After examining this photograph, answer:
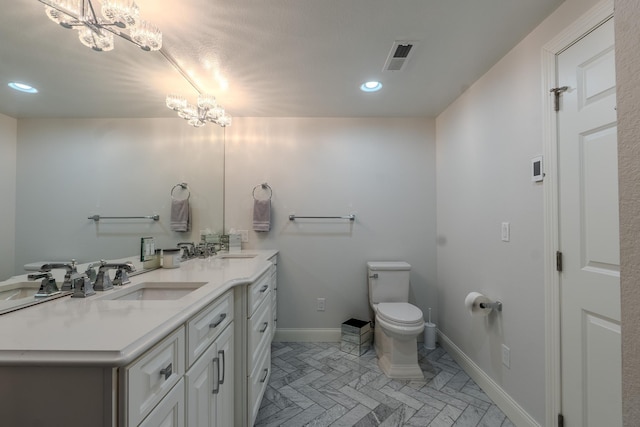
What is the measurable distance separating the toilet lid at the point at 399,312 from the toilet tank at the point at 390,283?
111 mm

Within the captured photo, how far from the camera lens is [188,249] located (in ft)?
6.36

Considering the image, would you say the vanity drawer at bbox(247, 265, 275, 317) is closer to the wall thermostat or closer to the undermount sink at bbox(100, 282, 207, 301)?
the undermount sink at bbox(100, 282, 207, 301)

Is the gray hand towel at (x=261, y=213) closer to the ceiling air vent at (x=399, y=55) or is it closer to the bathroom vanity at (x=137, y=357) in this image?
the bathroom vanity at (x=137, y=357)

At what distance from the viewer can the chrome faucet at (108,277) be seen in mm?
1092

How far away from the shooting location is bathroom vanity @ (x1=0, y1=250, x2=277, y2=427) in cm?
59

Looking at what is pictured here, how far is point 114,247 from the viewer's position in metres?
1.29

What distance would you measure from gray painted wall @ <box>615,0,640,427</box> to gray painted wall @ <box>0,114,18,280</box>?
5.56 ft

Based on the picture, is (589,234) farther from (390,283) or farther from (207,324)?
(207,324)

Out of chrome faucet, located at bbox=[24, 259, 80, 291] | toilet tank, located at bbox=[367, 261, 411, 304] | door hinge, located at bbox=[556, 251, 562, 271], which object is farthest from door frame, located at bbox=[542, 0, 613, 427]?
chrome faucet, located at bbox=[24, 259, 80, 291]

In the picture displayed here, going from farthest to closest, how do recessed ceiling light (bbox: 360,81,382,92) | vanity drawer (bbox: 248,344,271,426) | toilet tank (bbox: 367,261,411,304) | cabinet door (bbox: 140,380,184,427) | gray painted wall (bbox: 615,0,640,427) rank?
toilet tank (bbox: 367,261,411,304) < recessed ceiling light (bbox: 360,81,382,92) < vanity drawer (bbox: 248,344,271,426) < cabinet door (bbox: 140,380,184,427) < gray painted wall (bbox: 615,0,640,427)

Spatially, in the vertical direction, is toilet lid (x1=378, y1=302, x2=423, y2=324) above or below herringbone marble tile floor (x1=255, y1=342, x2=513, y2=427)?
above

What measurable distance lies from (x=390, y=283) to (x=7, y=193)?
2386mm

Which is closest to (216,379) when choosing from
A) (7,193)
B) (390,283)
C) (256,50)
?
(7,193)

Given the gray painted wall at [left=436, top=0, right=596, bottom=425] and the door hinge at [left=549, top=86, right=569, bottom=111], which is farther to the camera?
the gray painted wall at [left=436, top=0, right=596, bottom=425]
